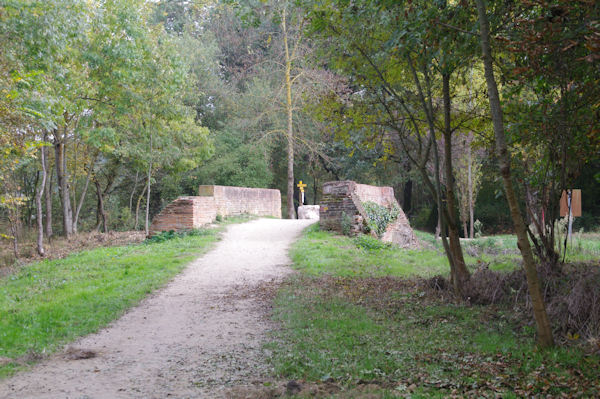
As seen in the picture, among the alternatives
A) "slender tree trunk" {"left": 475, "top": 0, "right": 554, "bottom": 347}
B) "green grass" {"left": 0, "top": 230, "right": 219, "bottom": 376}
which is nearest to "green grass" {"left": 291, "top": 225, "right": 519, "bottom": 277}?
"green grass" {"left": 0, "top": 230, "right": 219, "bottom": 376}

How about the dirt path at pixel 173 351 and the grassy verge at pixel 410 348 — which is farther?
the dirt path at pixel 173 351

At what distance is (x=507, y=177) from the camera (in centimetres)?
409

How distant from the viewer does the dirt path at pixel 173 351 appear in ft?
13.5

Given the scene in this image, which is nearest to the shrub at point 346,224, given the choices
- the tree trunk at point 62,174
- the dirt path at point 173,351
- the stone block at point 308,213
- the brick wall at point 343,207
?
the brick wall at point 343,207

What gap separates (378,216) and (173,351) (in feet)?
38.0

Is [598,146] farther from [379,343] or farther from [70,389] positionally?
[70,389]

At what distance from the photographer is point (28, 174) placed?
23734 mm

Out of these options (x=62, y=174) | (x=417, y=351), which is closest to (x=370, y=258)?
(x=417, y=351)

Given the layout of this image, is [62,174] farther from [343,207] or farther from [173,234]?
[343,207]

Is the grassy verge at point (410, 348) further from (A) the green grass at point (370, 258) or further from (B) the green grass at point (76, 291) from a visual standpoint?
(B) the green grass at point (76, 291)

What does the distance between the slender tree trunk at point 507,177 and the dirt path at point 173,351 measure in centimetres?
251

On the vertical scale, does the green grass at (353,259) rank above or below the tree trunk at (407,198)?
below

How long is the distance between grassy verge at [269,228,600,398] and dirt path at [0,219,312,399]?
43 cm

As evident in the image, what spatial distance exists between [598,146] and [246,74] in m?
24.7
